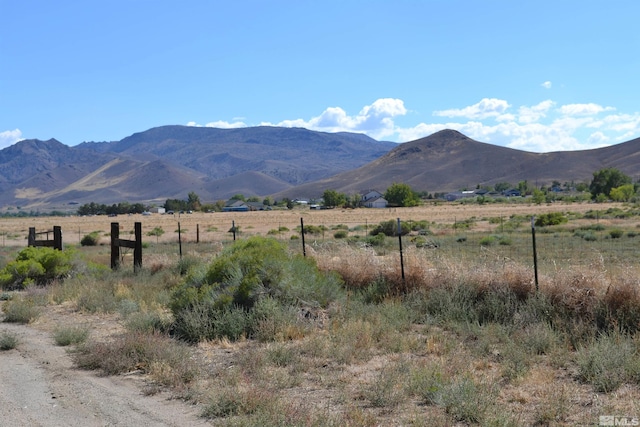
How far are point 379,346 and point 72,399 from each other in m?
4.77

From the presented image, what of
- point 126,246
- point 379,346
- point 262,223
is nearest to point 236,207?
point 262,223

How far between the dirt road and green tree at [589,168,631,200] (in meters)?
122

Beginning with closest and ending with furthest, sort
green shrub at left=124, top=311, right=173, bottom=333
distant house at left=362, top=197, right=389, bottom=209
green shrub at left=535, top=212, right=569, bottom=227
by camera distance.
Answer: green shrub at left=124, top=311, right=173, bottom=333
green shrub at left=535, top=212, right=569, bottom=227
distant house at left=362, top=197, right=389, bottom=209

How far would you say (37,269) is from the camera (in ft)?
63.5

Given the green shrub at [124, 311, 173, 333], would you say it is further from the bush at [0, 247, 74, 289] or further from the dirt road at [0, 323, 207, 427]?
the bush at [0, 247, 74, 289]

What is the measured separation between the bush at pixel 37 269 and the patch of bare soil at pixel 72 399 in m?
9.40

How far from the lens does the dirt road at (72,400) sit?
7430 millimetres

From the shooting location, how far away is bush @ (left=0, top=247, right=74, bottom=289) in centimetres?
1938

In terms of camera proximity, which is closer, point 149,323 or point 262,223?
point 149,323

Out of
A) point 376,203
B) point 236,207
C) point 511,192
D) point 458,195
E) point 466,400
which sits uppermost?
point 511,192

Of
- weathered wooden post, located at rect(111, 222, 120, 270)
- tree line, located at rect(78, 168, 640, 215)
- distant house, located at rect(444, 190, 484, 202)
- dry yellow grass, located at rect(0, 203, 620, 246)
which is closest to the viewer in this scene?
weathered wooden post, located at rect(111, 222, 120, 270)

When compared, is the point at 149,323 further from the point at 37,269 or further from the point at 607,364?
the point at 37,269

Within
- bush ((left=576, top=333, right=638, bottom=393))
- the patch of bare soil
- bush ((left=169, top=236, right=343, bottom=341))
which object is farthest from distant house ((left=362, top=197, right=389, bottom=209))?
the patch of bare soil

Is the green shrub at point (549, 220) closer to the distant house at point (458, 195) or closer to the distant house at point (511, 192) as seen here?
the distant house at point (458, 195)
